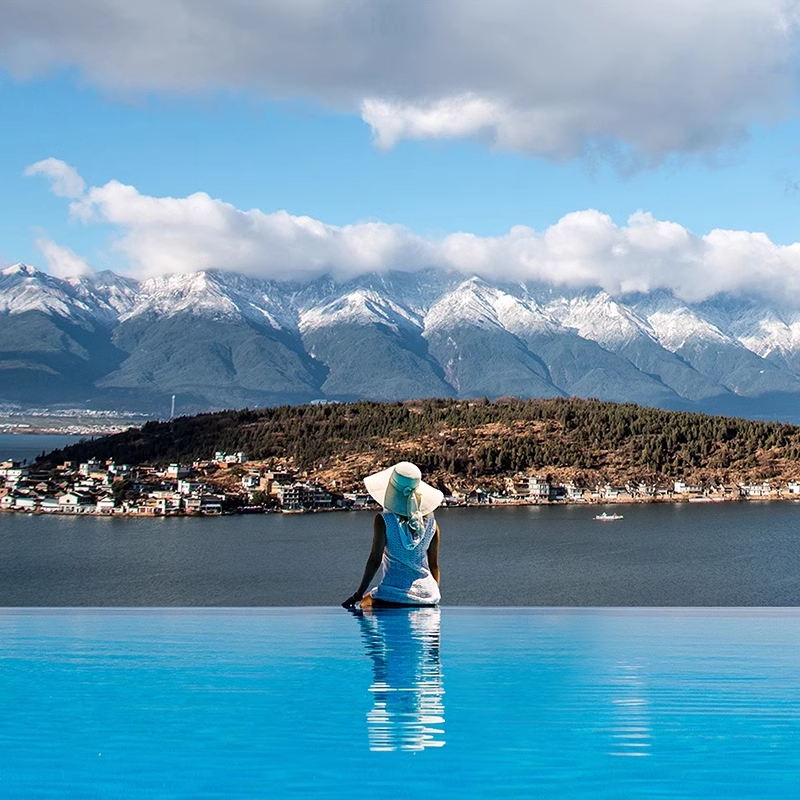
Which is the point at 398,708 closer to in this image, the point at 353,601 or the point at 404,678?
the point at 404,678

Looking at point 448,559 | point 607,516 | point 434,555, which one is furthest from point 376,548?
point 607,516

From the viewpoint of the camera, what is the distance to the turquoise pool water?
723cm

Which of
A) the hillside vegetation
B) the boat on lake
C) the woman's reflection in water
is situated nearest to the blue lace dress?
the woman's reflection in water

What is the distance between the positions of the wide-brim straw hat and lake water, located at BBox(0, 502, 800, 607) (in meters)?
25.8

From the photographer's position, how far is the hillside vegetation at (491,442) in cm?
10056

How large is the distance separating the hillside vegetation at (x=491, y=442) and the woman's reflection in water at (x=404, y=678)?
80322 mm

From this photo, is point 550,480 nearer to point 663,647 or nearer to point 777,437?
point 777,437

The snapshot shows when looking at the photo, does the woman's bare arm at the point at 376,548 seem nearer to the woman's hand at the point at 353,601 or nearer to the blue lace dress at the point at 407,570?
the blue lace dress at the point at 407,570

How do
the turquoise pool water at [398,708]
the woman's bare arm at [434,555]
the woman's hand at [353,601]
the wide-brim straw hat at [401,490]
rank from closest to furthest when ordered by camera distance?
the turquoise pool water at [398,708] → the wide-brim straw hat at [401,490] → the woman's bare arm at [434,555] → the woman's hand at [353,601]

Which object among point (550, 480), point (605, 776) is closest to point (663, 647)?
point (605, 776)

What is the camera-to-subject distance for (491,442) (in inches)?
4131

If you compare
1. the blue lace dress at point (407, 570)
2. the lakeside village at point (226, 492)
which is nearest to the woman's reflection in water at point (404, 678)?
the blue lace dress at point (407, 570)

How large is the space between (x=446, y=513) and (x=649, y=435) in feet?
102

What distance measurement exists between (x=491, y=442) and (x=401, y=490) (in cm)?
9453
